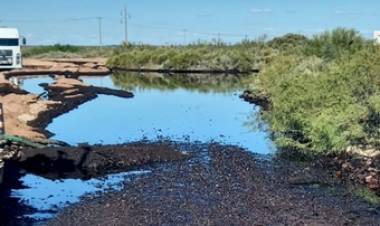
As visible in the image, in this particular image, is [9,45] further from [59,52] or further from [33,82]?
[59,52]

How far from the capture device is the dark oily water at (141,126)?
70.5 feet

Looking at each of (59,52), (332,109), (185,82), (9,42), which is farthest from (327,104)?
(59,52)

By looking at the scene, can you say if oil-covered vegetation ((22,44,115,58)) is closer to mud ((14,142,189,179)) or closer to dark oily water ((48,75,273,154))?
dark oily water ((48,75,273,154))

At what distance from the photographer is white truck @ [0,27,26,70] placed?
69.8 meters

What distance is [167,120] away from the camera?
133 feet

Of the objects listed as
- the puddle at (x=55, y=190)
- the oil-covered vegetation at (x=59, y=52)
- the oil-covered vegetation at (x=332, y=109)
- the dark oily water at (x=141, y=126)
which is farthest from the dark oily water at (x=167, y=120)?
the oil-covered vegetation at (x=59, y=52)

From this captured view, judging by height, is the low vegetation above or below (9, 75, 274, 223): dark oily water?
above

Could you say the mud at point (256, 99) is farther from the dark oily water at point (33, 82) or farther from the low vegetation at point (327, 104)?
the dark oily water at point (33, 82)

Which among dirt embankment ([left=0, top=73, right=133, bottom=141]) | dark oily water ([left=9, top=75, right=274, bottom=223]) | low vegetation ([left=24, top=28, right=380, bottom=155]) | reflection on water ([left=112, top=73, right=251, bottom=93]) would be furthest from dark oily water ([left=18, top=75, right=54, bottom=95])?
low vegetation ([left=24, top=28, right=380, bottom=155])

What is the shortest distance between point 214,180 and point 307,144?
6280 millimetres

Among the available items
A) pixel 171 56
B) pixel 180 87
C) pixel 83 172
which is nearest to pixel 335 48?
pixel 180 87

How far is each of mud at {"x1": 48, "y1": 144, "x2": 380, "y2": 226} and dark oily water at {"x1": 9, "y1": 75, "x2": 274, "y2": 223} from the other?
1.21 metres

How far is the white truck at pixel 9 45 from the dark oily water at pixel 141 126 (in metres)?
5.12

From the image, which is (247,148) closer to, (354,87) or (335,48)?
(354,87)
